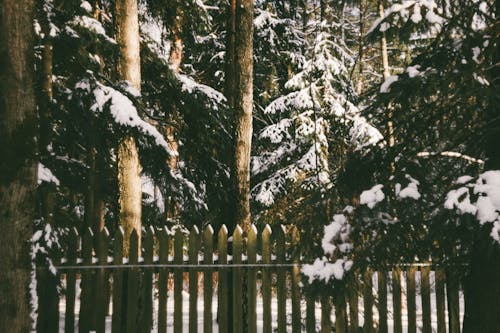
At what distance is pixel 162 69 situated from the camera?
7.93 m

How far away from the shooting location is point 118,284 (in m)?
5.55

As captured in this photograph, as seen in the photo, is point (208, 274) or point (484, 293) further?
point (208, 274)

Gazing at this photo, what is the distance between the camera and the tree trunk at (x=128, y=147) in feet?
22.7

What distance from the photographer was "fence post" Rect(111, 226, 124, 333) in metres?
5.52

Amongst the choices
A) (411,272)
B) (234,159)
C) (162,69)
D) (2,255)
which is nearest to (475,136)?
(411,272)

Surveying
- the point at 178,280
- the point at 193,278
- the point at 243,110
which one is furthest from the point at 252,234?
the point at 243,110

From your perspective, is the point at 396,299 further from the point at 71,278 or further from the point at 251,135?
the point at 71,278

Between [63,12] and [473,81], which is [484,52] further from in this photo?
[63,12]

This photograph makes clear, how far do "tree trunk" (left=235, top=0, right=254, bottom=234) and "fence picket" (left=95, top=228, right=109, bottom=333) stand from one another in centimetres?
196

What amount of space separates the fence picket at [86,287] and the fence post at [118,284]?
1.01 ft

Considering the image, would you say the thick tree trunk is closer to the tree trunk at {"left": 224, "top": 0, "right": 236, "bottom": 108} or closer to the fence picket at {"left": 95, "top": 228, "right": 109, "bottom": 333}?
the fence picket at {"left": 95, "top": 228, "right": 109, "bottom": 333}

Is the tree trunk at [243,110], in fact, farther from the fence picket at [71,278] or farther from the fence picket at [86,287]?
the fence picket at [71,278]

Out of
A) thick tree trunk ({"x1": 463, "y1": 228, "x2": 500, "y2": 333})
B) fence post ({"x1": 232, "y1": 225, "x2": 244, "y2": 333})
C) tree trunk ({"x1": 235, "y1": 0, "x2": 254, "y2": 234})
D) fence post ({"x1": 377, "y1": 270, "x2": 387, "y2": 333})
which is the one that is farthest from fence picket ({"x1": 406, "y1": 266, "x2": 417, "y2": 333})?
tree trunk ({"x1": 235, "y1": 0, "x2": 254, "y2": 234})

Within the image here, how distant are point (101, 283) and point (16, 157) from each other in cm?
233
